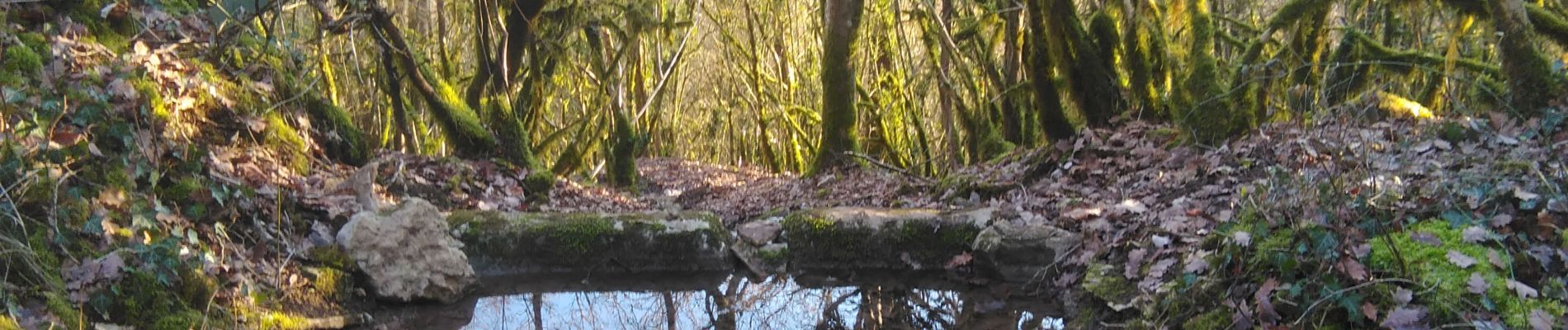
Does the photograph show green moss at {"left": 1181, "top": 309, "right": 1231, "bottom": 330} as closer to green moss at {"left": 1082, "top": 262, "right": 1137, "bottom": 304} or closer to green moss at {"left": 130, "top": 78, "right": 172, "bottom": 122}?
green moss at {"left": 1082, "top": 262, "right": 1137, "bottom": 304}

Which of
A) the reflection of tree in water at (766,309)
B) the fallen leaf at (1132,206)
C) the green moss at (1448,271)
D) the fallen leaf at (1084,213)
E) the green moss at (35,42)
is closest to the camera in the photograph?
the green moss at (1448,271)

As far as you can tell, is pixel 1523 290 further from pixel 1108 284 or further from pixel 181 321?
pixel 181 321

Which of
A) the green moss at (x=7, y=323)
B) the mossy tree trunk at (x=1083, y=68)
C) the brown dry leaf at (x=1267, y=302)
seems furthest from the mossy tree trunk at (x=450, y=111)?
the brown dry leaf at (x=1267, y=302)

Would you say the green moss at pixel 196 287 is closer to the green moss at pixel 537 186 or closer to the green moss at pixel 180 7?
the green moss at pixel 180 7

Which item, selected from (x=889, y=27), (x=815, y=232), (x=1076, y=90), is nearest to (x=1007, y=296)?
(x=815, y=232)

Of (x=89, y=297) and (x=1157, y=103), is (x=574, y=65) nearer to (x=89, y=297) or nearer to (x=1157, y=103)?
(x=1157, y=103)

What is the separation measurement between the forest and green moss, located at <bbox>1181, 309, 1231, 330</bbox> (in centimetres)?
1

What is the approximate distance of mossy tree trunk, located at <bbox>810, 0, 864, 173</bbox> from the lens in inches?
410

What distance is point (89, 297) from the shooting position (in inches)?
139

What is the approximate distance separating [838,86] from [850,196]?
→ 2.12 m

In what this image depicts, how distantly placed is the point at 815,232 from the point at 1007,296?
157 centimetres

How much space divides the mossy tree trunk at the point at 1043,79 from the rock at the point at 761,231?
10.0 feet

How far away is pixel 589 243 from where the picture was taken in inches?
246

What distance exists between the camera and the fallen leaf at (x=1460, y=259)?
3073mm
